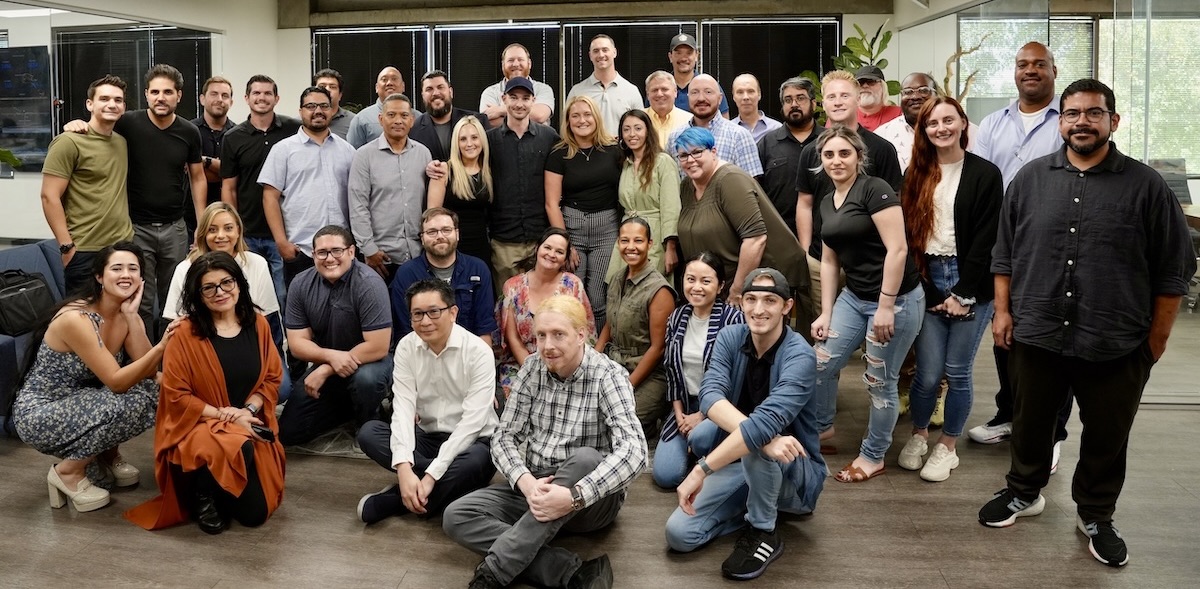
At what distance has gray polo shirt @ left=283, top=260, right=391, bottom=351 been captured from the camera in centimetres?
461

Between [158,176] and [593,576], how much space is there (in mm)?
3452

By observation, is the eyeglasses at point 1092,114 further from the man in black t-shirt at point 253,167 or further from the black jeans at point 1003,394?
the man in black t-shirt at point 253,167

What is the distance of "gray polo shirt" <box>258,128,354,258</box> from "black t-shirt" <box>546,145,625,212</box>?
1.06 meters

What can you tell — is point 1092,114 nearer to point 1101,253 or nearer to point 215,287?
point 1101,253

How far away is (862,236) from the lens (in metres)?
3.97

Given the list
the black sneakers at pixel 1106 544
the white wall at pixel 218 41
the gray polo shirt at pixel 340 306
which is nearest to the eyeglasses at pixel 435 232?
the gray polo shirt at pixel 340 306

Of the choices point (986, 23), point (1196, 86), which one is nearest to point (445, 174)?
point (1196, 86)

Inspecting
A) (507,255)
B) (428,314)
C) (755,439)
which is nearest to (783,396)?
(755,439)

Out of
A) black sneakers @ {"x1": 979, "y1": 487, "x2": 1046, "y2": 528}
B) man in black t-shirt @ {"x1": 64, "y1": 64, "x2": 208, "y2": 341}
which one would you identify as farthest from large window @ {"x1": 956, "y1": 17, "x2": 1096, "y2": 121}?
man in black t-shirt @ {"x1": 64, "y1": 64, "x2": 208, "y2": 341}

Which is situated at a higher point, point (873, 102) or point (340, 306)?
point (873, 102)

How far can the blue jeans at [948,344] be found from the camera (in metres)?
4.11

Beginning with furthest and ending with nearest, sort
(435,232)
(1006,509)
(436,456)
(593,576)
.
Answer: (435,232) → (436,456) → (1006,509) → (593,576)

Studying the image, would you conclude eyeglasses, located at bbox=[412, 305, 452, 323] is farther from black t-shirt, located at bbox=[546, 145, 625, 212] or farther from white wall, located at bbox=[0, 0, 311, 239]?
white wall, located at bbox=[0, 0, 311, 239]

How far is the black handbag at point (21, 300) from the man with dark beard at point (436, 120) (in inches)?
75.5
